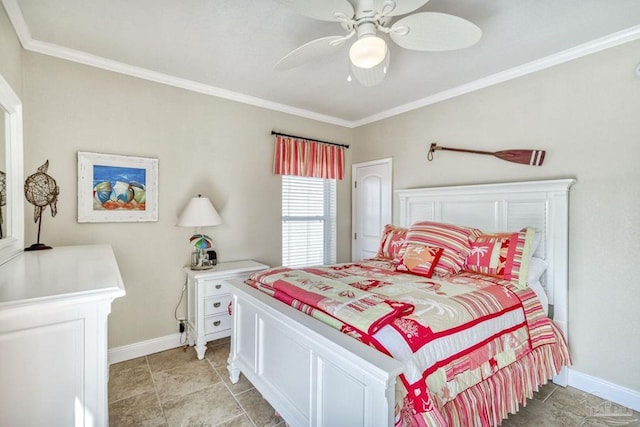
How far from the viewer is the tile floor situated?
190 centimetres

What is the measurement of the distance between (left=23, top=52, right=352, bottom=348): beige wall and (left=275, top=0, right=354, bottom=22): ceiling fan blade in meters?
1.96

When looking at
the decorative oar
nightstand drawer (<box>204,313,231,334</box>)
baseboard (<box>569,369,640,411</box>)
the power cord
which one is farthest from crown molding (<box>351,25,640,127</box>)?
the power cord

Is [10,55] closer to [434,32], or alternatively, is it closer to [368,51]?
[368,51]

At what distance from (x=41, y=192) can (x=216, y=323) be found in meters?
1.72

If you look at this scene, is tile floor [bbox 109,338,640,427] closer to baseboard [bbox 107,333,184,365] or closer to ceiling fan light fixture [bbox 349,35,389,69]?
baseboard [bbox 107,333,184,365]

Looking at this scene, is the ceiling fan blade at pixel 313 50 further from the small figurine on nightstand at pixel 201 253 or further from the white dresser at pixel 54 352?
the small figurine on nightstand at pixel 201 253

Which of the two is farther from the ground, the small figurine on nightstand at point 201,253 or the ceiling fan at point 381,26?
the ceiling fan at point 381,26

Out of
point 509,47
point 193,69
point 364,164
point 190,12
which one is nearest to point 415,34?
point 509,47

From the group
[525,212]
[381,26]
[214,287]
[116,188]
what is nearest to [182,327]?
[214,287]

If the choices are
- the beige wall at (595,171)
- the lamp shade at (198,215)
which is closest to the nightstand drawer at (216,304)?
the lamp shade at (198,215)

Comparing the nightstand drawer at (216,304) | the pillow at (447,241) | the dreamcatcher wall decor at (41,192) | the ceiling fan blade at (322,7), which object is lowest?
the nightstand drawer at (216,304)

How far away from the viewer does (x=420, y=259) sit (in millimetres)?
2422

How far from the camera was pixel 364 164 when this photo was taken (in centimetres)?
413

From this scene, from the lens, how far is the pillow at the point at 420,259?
7.74 ft
